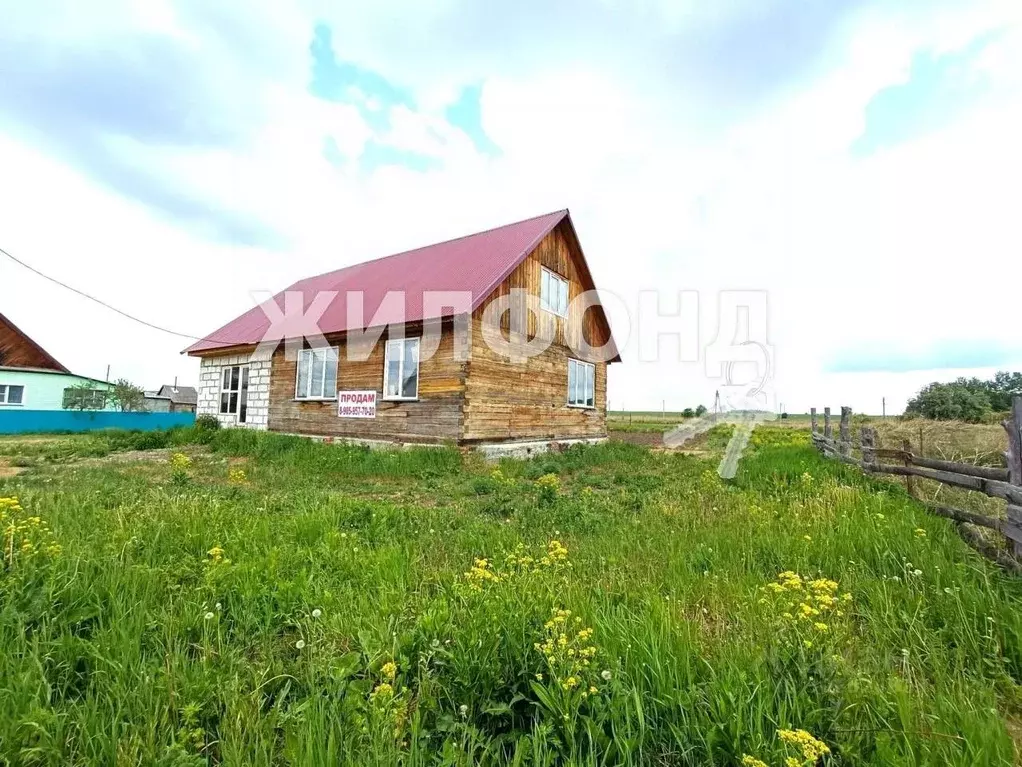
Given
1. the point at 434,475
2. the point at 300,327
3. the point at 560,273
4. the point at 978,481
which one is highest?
the point at 560,273

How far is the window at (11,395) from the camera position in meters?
26.2

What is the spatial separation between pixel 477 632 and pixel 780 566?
3.01 meters

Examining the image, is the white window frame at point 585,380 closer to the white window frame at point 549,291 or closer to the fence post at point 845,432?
the white window frame at point 549,291

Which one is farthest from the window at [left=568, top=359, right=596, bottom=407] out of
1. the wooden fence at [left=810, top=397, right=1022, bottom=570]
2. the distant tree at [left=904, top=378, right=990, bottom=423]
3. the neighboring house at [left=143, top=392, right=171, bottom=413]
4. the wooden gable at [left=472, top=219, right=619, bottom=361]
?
the neighboring house at [left=143, top=392, right=171, bottom=413]

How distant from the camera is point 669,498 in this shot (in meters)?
7.20

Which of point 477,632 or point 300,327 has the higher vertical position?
point 300,327

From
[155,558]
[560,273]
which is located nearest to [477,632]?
[155,558]

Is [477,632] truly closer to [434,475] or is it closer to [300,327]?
[434,475]

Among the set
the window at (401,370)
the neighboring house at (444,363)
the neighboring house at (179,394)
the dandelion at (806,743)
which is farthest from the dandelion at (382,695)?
the neighboring house at (179,394)

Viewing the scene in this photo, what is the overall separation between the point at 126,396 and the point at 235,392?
20600 millimetres

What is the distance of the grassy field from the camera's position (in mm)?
1977

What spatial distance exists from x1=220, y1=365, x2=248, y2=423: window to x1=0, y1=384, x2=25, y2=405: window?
18.0m

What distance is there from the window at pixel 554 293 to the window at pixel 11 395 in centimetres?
3150

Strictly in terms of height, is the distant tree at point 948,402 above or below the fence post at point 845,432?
above
